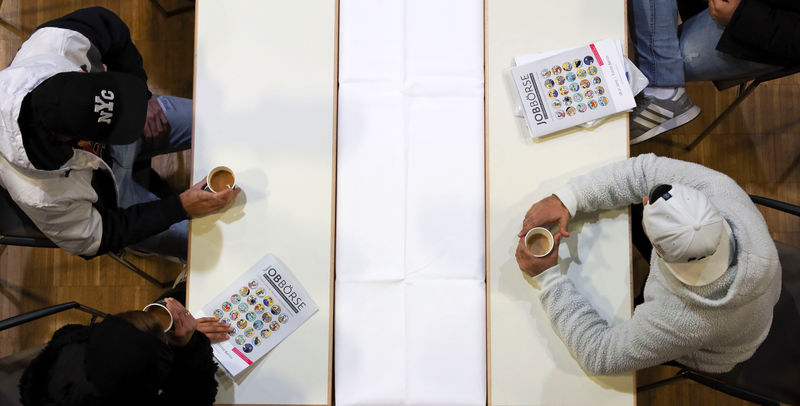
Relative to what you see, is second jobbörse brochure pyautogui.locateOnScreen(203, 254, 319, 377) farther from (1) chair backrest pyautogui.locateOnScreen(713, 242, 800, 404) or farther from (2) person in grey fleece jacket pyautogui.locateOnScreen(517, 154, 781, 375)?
(1) chair backrest pyautogui.locateOnScreen(713, 242, 800, 404)

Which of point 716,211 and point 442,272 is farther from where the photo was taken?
point 442,272

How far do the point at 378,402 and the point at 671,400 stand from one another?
1.38m

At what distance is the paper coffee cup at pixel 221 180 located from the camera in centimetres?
159

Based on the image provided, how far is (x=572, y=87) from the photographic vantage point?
5.41 ft

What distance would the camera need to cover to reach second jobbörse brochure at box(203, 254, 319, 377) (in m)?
1.57

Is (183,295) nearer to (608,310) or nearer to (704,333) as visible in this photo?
(608,310)

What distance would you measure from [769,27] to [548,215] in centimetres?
92

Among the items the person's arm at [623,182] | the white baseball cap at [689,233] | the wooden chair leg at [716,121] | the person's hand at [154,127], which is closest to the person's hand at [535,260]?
the person's arm at [623,182]

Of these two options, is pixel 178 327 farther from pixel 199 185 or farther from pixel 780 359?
pixel 780 359

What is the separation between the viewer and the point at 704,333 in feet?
4.48

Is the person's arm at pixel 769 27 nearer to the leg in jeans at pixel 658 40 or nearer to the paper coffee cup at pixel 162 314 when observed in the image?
the leg in jeans at pixel 658 40

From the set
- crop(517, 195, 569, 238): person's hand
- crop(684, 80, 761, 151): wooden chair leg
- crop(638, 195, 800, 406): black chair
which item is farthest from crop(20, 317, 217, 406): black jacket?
crop(684, 80, 761, 151): wooden chair leg

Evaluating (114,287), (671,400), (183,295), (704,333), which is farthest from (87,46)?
(671,400)

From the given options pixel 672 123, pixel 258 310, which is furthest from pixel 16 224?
pixel 672 123
